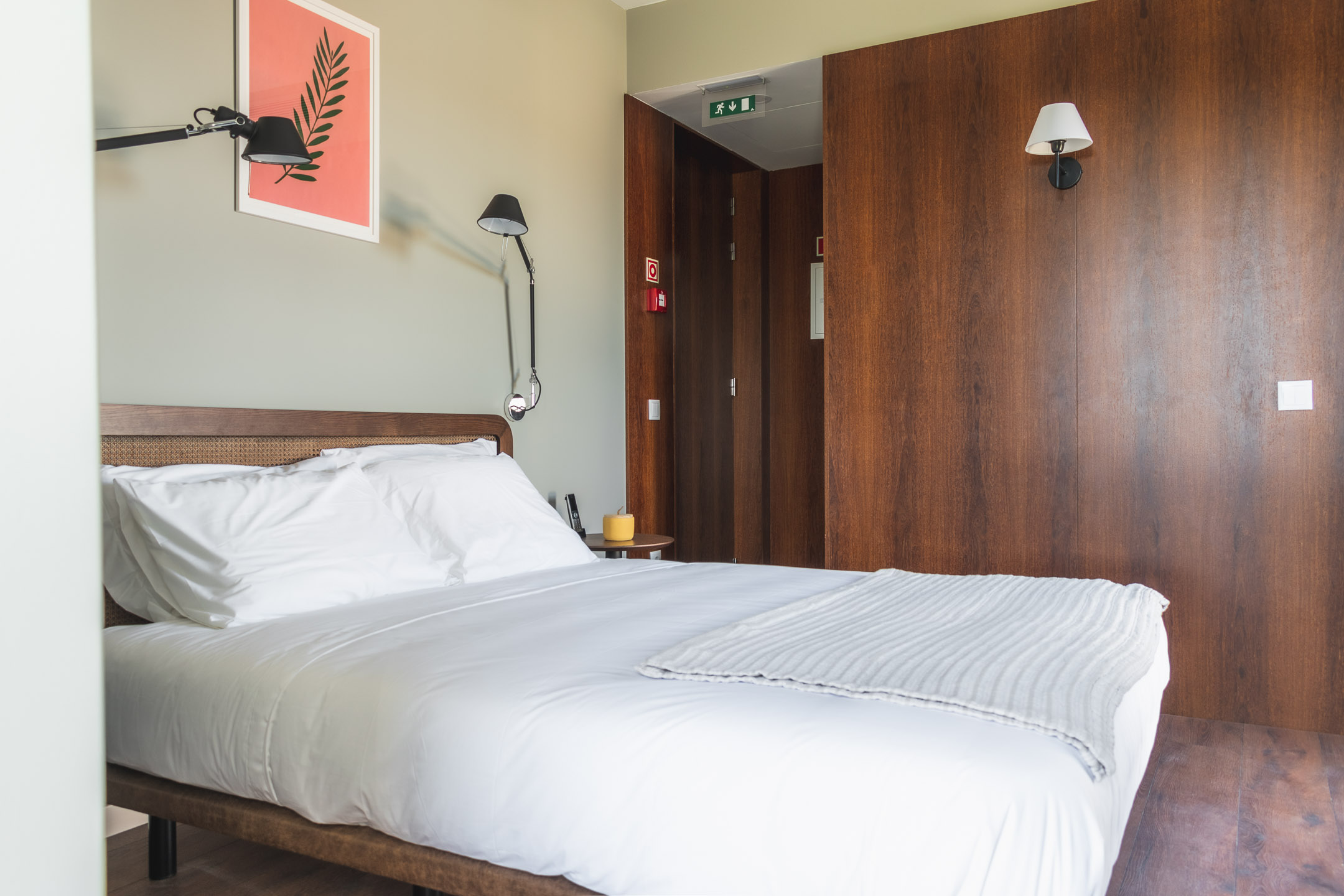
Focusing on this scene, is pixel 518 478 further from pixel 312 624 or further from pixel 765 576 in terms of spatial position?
pixel 312 624

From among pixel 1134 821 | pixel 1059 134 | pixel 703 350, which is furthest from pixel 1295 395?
pixel 703 350

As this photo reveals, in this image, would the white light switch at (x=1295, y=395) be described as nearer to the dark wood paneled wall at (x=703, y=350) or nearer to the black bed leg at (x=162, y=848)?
the dark wood paneled wall at (x=703, y=350)

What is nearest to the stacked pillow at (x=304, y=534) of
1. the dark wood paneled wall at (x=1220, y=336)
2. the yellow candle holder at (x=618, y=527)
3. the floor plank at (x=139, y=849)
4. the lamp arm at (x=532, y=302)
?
the floor plank at (x=139, y=849)

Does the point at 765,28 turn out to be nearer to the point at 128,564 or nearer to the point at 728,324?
the point at 728,324

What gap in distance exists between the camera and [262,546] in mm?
2006

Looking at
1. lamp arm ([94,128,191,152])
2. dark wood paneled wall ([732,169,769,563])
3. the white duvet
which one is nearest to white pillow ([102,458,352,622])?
the white duvet

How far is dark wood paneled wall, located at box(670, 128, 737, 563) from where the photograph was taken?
15.8 ft

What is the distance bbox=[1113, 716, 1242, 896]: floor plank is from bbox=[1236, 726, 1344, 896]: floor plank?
32mm

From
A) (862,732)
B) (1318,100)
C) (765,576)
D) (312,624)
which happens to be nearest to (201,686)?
(312,624)

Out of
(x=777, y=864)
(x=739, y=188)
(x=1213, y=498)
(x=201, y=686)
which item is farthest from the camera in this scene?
(x=739, y=188)

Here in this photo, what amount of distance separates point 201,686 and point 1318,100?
363cm

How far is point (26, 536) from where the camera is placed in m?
0.57

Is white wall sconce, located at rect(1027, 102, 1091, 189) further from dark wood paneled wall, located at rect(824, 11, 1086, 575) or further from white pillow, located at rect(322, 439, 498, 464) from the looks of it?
white pillow, located at rect(322, 439, 498, 464)

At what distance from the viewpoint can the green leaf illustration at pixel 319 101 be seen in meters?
2.69
